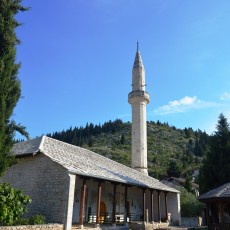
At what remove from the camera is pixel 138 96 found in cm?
3044

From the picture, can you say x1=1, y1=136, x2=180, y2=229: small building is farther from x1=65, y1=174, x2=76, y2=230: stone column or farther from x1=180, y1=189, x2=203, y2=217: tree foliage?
x1=180, y1=189, x2=203, y2=217: tree foliage

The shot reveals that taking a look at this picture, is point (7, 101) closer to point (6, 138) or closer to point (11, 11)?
point (6, 138)

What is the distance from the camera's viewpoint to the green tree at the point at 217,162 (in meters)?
26.2

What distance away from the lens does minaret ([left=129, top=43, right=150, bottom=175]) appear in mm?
A: 28812

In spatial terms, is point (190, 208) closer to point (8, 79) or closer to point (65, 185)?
point (65, 185)

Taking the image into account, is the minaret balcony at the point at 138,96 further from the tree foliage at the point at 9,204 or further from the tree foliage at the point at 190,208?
the tree foliage at the point at 9,204

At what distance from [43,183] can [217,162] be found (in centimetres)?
1873

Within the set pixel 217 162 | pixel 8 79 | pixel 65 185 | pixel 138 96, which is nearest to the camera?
pixel 8 79

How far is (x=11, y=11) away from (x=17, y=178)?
29.5ft

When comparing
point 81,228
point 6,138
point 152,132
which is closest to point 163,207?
point 81,228

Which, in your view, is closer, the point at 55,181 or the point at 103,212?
the point at 55,181

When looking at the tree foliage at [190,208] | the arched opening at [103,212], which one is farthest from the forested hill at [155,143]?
the arched opening at [103,212]

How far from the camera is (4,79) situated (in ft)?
37.3

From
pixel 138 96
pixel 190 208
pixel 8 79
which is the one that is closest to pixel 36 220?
pixel 8 79
